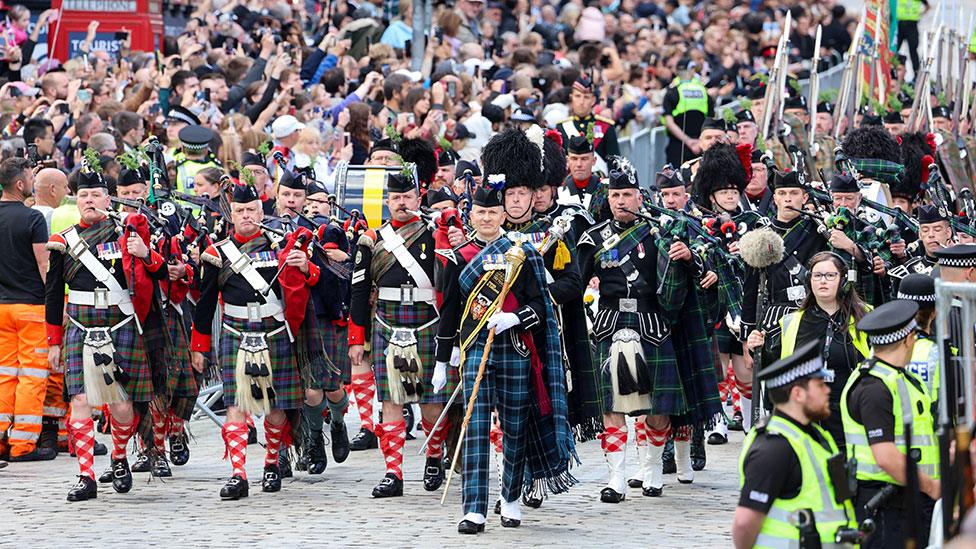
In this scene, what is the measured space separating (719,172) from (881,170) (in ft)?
6.55

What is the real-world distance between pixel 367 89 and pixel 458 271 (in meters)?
7.52

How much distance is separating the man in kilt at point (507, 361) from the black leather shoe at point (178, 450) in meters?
2.55

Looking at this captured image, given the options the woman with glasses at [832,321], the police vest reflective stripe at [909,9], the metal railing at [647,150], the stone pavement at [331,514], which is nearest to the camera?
the stone pavement at [331,514]

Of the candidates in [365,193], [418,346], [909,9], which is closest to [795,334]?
[418,346]

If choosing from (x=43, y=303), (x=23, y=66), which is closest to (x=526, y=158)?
(x=43, y=303)

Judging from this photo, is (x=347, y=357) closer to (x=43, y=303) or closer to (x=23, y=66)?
(x=43, y=303)

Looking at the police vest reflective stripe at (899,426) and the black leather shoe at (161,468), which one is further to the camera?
the black leather shoe at (161,468)

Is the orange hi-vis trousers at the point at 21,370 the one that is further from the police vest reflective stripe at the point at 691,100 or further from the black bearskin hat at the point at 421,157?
the police vest reflective stripe at the point at 691,100

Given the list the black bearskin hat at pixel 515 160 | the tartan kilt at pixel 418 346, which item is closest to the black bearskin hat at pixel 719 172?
the black bearskin hat at pixel 515 160

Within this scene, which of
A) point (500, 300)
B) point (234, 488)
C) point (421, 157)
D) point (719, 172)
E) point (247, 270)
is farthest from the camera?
point (421, 157)

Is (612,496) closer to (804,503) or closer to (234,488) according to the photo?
(234,488)

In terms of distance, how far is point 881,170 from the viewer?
1363 centimetres

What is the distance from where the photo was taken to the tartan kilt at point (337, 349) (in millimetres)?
11029

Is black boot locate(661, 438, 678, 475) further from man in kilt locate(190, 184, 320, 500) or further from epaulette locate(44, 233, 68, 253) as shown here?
epaulette locate(44, 233, 68, 253)
